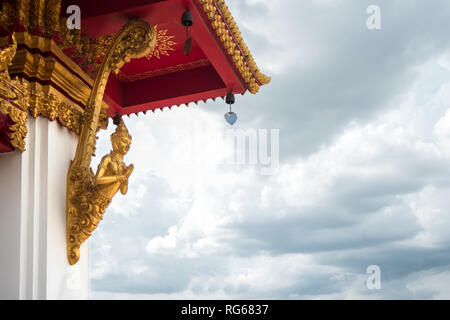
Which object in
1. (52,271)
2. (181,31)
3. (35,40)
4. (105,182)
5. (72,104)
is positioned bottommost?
(52,271)

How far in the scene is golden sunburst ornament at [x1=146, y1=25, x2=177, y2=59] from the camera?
4.16m

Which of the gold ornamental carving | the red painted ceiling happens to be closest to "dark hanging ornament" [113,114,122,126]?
the red painted ceiling

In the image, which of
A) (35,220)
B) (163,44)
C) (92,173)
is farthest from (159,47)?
(35,220)

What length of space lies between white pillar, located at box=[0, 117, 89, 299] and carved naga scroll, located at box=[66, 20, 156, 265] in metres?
0.08

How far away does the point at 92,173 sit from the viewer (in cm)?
355

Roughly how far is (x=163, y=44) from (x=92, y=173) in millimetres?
1396

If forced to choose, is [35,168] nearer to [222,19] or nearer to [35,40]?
[35,40]

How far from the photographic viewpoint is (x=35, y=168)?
3.36 m

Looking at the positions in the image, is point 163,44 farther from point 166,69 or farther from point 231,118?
point 231,118

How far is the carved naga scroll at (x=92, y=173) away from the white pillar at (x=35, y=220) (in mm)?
76

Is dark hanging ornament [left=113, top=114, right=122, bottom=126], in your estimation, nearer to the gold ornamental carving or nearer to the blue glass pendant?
the blue glass pendant

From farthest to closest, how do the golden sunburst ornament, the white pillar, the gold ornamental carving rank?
1. the golden sunburst ornament
2. the white pillar
3. the gold ornamental carving
